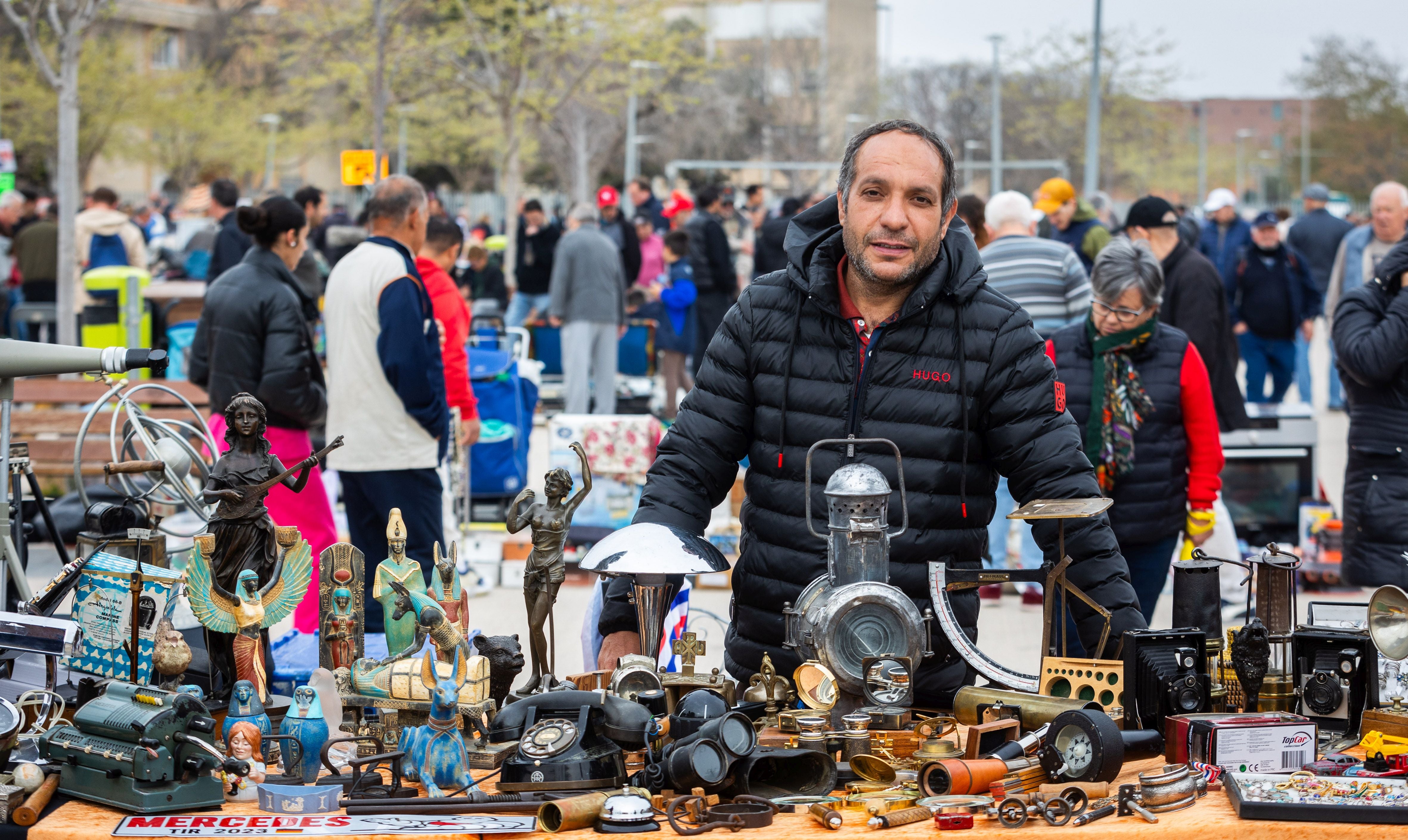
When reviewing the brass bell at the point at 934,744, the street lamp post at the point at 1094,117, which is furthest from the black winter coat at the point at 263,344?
the street lamp post at the point at 1094,117

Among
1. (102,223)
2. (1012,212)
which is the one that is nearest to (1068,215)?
(1012,212)

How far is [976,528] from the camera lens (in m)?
3.00

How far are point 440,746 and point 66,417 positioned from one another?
6.69m

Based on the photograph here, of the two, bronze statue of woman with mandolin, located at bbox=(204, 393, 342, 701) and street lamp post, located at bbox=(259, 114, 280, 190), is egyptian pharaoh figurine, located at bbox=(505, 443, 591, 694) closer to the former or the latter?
bronze statue of woman with mandolin, located at bbox=(204, 393, 342, 701)

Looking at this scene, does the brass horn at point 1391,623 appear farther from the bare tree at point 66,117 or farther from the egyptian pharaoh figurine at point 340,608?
the bare tree at point 66,117

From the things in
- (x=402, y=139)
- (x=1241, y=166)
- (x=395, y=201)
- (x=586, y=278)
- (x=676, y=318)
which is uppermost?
(x=1241, y=166)

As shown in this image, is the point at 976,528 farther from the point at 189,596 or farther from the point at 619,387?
the point at 619,387

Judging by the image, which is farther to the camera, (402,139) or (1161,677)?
(402,139)

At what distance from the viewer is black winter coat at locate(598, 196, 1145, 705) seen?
2920 millimetres

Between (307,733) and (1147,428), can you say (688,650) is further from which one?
(1147,428)

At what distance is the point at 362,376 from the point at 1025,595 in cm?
367

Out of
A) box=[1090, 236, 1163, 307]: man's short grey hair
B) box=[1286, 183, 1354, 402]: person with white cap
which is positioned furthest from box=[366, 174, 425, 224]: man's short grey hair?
box=[1286, 183, 1354, 402]: person with white cap

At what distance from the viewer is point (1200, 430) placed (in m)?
4.87

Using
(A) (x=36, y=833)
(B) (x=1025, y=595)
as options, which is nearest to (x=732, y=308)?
(A) (x=36, y=833)
